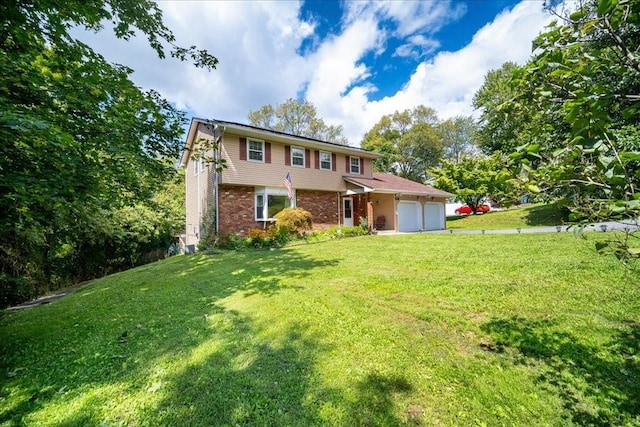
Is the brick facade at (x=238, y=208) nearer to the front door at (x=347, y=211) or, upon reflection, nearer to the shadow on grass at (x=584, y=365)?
the front door at (x=347, y=211)

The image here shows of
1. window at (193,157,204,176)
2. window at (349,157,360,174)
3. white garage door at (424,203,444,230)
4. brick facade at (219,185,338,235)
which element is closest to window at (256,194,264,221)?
brick facade at (219,185,338,235)

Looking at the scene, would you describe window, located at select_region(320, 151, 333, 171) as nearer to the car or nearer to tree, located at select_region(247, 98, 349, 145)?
tree, located at select_region(247, 98, 349, 145)

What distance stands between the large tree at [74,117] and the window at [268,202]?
7277 millimetres

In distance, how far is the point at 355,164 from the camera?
18.3m

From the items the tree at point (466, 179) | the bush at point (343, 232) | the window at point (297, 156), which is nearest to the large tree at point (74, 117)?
the window at point (297, 156)

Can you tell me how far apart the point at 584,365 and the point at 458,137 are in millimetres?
46818

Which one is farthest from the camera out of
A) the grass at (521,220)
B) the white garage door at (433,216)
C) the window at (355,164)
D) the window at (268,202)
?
the white garage door at (433,216)

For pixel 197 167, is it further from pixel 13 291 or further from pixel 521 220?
pixel 521 220

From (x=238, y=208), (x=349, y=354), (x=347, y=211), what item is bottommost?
(x=349, y=354)

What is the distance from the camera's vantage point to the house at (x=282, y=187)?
13016mm

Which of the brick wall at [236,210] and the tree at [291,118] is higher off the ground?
the tree at [291,118]

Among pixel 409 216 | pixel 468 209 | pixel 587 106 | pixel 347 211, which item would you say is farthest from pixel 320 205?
pixel 468 209

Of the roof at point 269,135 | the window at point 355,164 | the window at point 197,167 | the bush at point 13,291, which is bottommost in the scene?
the bush at point 13,291

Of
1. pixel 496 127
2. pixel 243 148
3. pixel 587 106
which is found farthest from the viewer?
pixel 496 127
